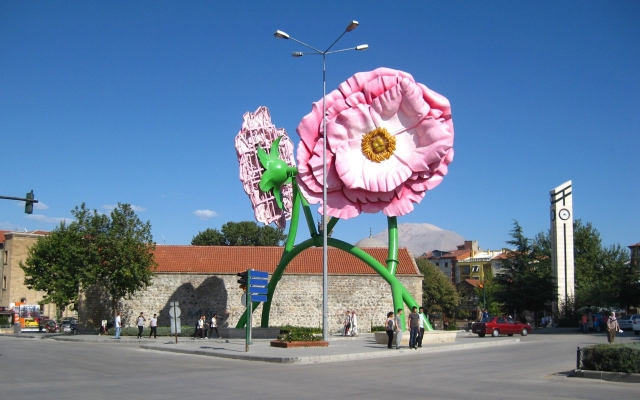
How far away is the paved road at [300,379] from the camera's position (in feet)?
35.4

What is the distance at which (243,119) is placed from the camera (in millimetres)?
28906

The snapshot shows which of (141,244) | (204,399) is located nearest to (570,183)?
(141,244)

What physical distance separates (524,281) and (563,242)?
534 centimetres

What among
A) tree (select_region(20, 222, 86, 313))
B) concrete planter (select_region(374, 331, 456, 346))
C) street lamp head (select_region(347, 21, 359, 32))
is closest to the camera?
street lamp head (select_region(347, 21, 359, 32))

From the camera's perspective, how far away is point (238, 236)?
73500mm

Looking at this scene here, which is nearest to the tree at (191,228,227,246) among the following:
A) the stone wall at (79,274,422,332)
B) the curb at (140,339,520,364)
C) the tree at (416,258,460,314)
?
the tree at (416,258,460,314)

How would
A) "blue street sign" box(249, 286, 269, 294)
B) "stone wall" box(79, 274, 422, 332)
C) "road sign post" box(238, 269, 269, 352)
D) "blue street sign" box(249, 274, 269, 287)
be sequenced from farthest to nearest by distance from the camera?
"stone wall" box(79, 274, 422, 332), "blue street sign" box(249, 274, 269, 287), "blue street sign" box(249, 286, 269, 294), "road sign post" box(238, 269, 269, 352)

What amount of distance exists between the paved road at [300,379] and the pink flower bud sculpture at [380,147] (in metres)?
7.84

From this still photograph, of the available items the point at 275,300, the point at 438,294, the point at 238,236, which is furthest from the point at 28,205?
the point at 238,236

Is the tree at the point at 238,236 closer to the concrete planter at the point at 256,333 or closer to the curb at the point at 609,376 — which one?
the concrete planter at the point at 256,333

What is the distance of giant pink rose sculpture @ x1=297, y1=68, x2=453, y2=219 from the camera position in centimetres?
2447

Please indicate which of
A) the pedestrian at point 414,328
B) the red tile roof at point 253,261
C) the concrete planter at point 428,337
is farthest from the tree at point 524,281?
the pedestrian at point 414,328

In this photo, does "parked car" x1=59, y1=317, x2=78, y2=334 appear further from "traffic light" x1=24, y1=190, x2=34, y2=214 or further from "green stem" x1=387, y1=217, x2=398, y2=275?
"green stem" x1=387, y1=217, x2=398, y2=275

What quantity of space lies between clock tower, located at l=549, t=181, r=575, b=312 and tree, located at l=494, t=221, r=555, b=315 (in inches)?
41.9
